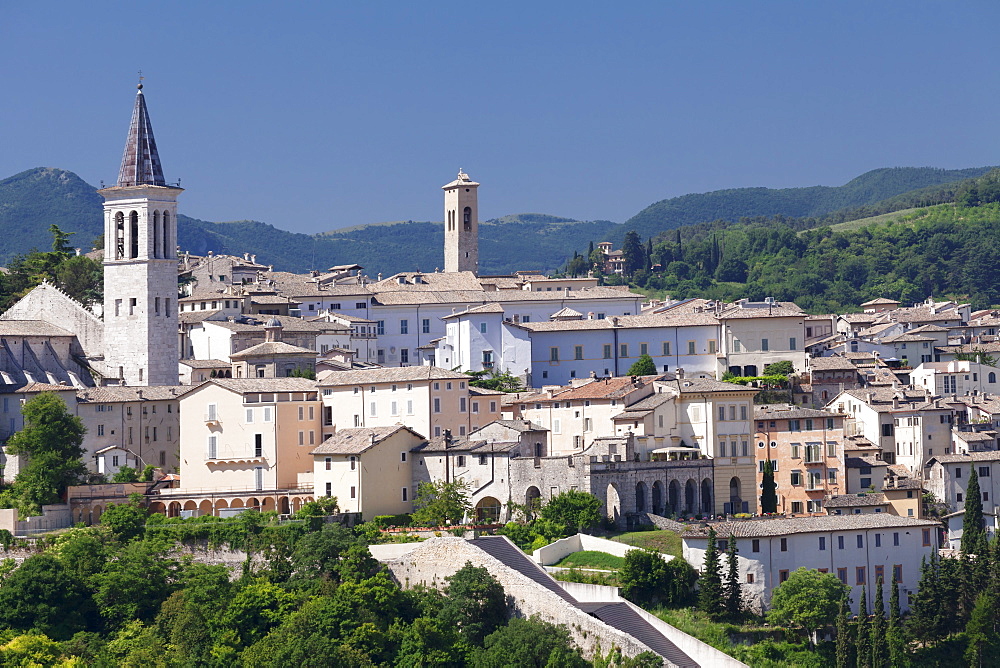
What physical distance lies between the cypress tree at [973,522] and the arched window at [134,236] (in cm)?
3563

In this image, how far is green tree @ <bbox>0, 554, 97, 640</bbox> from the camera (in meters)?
Answer: 55.8

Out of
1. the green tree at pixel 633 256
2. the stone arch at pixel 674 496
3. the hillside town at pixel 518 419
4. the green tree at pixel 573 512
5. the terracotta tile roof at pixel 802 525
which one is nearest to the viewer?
the terracotta tile roof at pixel 802 525

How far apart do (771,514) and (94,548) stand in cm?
2319

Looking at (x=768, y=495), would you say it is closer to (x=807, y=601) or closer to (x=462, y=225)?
(x=807, y=601)

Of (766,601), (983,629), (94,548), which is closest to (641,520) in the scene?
(766,601)

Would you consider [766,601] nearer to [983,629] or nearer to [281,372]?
[983,629]

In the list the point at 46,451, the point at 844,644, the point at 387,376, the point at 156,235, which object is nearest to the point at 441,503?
the point at 387,376

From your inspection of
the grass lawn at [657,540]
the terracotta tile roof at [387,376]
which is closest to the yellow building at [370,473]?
the terracotta tile roof at [387,376]

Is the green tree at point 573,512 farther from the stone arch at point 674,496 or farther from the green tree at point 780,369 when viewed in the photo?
the green tree at point 780,369

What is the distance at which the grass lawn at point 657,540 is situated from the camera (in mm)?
57594

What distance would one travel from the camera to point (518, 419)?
66938 millimetres

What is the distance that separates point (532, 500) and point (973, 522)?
16122mm

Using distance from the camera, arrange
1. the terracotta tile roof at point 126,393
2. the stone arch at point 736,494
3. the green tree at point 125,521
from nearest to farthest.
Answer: the green tree at point 125,521, the stone arch at point 736,494, the terracotta tile roof at point 126,393

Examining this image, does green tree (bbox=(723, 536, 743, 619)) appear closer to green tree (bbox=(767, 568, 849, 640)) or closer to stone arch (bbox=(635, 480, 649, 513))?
green tree (bbox=(767, 568, 849, 640))
